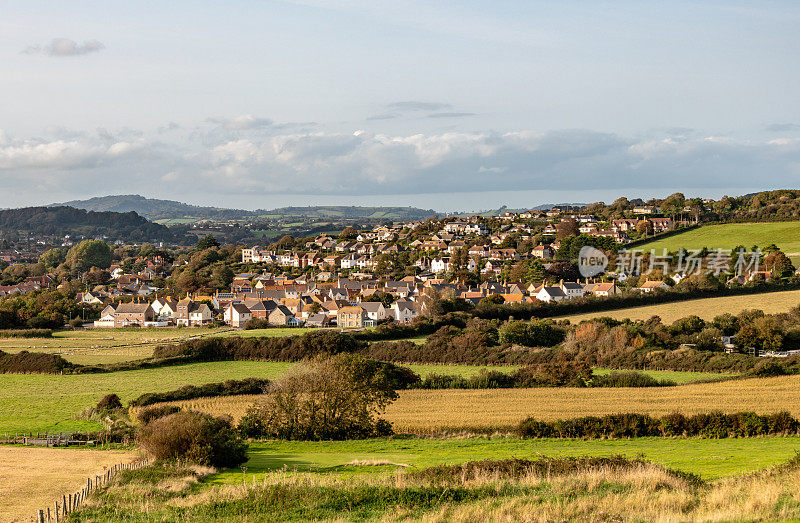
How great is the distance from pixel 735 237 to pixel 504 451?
254ft

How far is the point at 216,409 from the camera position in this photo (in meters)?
32.3

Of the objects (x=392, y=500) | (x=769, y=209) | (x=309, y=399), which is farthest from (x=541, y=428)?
(x=769, y=209)

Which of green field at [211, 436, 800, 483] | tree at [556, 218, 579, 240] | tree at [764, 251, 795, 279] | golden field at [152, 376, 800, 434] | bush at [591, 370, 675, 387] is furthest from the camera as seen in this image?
tree at [556, 218, 579, 240]

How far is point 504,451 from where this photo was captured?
21.7m

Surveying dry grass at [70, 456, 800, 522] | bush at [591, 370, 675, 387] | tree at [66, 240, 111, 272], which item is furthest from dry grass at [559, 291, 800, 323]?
tree at [66, 240, 111, 272]

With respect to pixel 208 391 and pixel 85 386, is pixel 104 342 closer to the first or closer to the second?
pixel 85 386

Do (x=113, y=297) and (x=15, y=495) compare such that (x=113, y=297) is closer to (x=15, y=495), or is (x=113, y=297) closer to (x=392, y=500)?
(x=15, y=495)

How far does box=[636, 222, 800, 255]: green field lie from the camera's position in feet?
277

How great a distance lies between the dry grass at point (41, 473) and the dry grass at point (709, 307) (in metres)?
39.3

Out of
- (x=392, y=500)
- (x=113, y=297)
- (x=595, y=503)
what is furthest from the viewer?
(x=113, y=297)

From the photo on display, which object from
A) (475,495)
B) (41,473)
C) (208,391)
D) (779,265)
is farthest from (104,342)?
(779,265)

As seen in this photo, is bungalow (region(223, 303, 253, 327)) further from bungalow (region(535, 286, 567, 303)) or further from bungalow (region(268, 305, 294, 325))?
bungalow (region(535, 286, 567, 303))

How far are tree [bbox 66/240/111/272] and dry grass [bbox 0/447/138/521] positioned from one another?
112959mm

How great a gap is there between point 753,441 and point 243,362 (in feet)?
106
